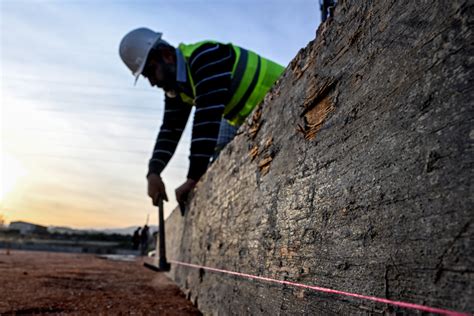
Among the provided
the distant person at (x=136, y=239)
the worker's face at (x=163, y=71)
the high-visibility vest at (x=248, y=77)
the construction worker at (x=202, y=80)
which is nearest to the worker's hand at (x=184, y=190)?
the construction worker at (x=202, y=80)

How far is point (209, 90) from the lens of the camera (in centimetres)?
345

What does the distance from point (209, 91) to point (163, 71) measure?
978 mm

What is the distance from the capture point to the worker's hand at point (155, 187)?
4664 mm

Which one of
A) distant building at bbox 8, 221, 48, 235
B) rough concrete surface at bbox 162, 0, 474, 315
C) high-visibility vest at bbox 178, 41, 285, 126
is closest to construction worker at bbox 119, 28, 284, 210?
high-visibility vest at bbox 178, 41, 285, 126

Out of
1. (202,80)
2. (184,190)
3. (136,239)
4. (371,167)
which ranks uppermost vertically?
(202,80)

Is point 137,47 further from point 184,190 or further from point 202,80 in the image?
point 184,190

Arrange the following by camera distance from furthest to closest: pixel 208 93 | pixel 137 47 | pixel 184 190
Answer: pixel 137 47, pixel 184 190, pixel 208 93

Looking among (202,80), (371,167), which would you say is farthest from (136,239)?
(371,167)

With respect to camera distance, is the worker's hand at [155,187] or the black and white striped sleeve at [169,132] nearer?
the worker's hand at [155,187]

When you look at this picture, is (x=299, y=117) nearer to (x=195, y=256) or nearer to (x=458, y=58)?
(x=458, y=58)

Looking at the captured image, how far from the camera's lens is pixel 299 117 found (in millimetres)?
1453

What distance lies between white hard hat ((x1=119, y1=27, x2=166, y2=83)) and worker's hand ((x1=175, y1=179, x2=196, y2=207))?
1.30 meters

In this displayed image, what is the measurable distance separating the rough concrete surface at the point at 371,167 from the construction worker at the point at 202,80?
1733mm

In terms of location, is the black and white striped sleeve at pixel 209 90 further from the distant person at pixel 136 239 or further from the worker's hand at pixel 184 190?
the distant person at pixel 136 239
